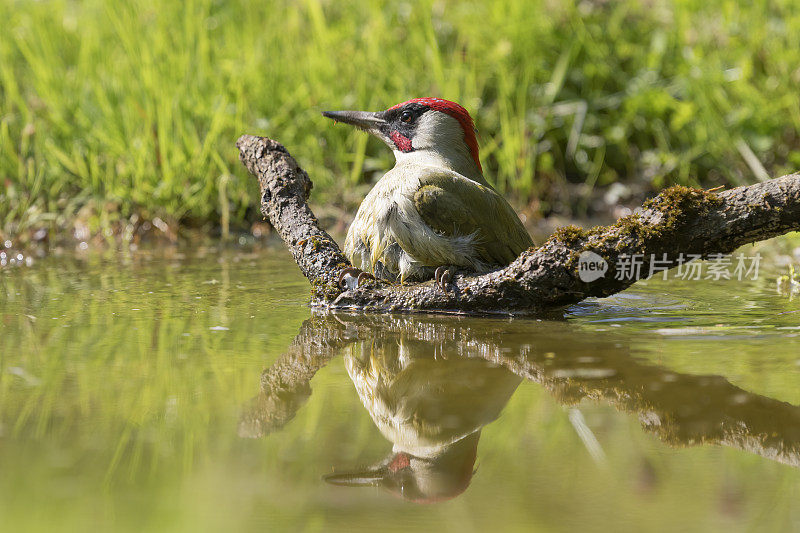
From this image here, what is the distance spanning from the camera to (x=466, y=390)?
262 cm

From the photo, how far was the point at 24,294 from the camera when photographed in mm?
4281

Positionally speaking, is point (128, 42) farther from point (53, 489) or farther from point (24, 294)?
point (53, 489)

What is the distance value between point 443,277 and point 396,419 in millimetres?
1441

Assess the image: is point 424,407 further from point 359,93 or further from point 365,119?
point 359,93

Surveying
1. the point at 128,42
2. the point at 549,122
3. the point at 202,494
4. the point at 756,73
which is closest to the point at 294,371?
the point at 202,494

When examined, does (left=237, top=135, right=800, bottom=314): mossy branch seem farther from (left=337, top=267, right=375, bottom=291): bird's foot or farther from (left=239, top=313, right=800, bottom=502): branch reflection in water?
(left=239, top=313, right=800, bottom=502): branch reflection in water

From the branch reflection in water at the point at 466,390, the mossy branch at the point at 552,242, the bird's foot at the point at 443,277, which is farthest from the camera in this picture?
the bird's foot at the point at 443,277

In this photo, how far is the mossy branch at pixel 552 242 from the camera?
3.03m

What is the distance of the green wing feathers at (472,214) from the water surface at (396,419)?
0.44 metres

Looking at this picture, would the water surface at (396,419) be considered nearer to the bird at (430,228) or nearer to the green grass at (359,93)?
the bird at (430,228)

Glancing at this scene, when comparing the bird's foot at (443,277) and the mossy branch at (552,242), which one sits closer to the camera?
the mossy branch at (552,242)

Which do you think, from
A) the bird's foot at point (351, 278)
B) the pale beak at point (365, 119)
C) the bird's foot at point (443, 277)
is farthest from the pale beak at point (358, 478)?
the pale beak at point (365, 119)

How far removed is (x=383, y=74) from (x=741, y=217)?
4289 millimetres

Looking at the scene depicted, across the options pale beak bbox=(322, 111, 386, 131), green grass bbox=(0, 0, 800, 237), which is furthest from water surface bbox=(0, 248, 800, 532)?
green grass bbox=(0, 0, 800, 237)
